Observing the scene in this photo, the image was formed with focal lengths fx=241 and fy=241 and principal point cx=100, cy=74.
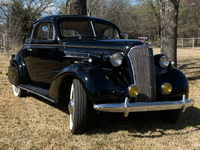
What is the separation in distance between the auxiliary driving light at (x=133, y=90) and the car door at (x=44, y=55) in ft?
4.90

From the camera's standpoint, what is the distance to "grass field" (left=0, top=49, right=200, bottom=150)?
308 cm

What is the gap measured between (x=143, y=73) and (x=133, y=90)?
12.3 inches

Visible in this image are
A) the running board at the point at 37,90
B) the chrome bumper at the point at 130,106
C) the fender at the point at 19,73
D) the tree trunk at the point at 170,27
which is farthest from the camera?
the tree trunk at the point at 170,27

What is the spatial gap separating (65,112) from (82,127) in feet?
3.98

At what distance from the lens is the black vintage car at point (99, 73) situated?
3154 millimetres

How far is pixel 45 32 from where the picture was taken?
4.65 metres

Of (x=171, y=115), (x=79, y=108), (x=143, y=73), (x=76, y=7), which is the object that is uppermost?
(x=76, y=7)

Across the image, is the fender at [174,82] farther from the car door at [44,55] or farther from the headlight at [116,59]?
the car door at [44,55]

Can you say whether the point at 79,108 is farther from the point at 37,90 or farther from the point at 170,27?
the point at 170,27

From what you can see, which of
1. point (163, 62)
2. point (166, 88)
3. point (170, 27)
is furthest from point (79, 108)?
point (170, 27)

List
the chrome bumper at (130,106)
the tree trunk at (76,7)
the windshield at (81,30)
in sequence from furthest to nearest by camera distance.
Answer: the tree trunk at (76,7), the windshield at (81,30), the chrome bumper at (130,106)

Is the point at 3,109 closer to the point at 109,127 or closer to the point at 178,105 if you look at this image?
the point at 109,127

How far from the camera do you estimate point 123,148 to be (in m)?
2.99

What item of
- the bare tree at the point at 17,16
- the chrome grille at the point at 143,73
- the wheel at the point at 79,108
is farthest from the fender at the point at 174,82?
the bare tree at the point at 17,16
